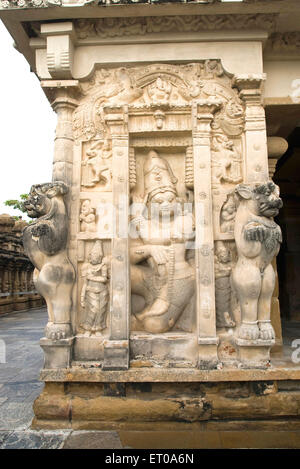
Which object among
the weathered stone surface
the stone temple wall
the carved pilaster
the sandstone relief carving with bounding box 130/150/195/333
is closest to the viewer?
the weathered stone surface

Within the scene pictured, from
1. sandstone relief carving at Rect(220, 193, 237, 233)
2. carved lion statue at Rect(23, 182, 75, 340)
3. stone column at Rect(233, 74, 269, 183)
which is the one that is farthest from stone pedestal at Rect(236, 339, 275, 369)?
carved lion statue at Rect(23, 182, 75, 340)

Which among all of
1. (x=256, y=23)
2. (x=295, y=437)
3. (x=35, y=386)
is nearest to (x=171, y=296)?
(x=295, y=437)

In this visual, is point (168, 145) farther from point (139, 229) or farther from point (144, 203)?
point (139, 229)

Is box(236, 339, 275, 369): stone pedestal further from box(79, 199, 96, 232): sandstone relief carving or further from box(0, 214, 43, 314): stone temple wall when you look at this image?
box(0, 214, 43, 314): stone temple wall

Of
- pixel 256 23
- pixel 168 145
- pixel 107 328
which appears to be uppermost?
pixel 256 23

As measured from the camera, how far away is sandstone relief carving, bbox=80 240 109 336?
437cm

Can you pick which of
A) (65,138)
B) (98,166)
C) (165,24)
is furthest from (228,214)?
(165,24)

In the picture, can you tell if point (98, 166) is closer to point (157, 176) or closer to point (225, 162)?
point (157, 176)

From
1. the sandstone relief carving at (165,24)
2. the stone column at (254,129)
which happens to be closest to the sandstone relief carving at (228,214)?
the stone column at (254,129)

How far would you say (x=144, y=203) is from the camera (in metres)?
4.73

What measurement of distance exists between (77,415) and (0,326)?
8.62 metres

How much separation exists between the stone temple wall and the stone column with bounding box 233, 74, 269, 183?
43.5 feet

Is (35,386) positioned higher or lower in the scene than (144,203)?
lower

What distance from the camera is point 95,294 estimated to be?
4.40m
